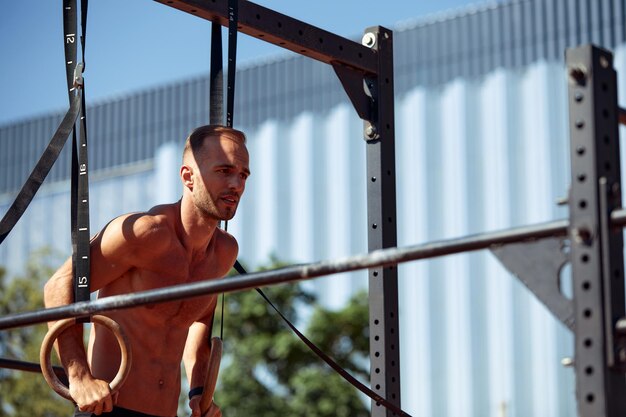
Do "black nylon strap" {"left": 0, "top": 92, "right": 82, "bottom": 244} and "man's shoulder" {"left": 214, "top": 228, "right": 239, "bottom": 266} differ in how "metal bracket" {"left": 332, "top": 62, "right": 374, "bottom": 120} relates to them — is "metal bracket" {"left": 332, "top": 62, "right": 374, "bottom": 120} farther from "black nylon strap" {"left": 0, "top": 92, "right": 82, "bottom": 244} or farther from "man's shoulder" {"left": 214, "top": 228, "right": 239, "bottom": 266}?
"black nylon strap" {"left": 0, "top": 92, "right": 82, "bottom": 244}

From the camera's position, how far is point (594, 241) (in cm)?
223

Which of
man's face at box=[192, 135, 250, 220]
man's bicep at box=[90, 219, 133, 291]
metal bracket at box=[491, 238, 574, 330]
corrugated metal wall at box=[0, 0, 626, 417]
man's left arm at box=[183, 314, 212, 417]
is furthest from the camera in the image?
corrugated metal wall at box=[0, 0, 626, 417]

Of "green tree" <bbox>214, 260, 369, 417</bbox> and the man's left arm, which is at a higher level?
"green tree" <bbox>214, 260, 369, 417</bbox>

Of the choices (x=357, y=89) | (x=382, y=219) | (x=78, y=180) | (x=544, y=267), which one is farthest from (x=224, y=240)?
(x=544, y=267)

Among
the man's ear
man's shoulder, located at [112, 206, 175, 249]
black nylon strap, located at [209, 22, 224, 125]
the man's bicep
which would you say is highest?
black nylon strap, located at [209, 22, 224, 125]

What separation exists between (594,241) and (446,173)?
20.8 metres

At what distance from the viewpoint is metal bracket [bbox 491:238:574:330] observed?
231 centimetres

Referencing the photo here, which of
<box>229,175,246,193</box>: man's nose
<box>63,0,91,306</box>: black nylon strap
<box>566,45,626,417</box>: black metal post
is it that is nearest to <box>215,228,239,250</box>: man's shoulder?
<box>229,175,246,193</box>: man's nose

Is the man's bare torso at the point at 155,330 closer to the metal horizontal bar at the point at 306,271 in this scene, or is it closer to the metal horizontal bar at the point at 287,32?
the metal horizontal bar at the point at 287,32

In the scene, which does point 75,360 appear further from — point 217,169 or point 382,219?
point 382,219

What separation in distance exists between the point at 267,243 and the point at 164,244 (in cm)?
2119

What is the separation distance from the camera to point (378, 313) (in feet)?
13.3

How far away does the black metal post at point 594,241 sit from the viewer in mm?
2203

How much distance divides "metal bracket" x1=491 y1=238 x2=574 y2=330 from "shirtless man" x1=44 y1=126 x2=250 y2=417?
1745mm
